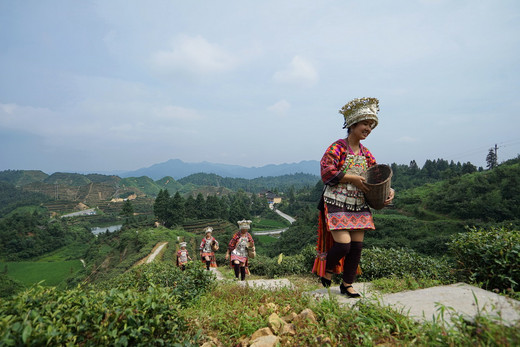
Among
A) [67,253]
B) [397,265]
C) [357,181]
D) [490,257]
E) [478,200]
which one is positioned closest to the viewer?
[490,257]

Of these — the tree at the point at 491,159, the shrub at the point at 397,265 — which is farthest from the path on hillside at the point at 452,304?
the tree at the point at 491,159

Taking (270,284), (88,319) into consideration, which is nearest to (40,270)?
(270,284)

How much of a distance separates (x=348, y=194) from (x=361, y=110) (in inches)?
46.3

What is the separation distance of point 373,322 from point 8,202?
141448mm

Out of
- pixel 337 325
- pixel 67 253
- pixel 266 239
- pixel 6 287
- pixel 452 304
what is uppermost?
pixel 452 304

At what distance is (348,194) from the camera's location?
11.1 feet

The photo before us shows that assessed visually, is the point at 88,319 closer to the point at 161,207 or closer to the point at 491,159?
the point at 161,207

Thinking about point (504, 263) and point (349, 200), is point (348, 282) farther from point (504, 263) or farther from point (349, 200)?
point (504, 263)

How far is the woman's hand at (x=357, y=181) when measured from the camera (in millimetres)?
3213

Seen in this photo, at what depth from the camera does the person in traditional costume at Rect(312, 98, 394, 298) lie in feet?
10.9

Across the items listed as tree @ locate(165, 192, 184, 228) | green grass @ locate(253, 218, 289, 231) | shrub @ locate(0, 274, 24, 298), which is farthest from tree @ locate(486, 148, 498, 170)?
shrub @ locate(0, 274, 24, 298)

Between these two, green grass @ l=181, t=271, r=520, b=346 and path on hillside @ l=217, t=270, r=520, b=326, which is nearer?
green grass @ l=181, t=271, r=520, b=346

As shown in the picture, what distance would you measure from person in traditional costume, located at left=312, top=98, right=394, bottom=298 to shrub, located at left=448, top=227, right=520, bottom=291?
3.63 feet

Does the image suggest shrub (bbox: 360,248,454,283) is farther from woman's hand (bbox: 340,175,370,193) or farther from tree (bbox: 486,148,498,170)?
tree (bbox: 486,148,498,170)
